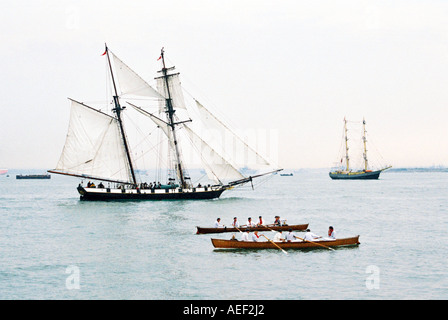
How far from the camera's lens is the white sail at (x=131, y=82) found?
8256cm

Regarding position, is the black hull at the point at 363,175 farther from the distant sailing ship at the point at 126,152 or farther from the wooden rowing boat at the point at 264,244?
the wooden rowing boat at the point at 264,244

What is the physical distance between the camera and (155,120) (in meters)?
82.7

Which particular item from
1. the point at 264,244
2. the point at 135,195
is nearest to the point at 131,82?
the point at 135,195

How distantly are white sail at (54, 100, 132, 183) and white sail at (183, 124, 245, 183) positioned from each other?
40.9ft

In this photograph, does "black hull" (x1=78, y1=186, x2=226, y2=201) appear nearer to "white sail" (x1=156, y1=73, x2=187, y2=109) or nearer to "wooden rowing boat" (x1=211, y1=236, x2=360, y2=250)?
"white sail" (x1=156, y1=73, x2=187, y2=109)

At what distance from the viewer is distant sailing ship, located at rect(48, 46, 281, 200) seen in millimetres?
76250

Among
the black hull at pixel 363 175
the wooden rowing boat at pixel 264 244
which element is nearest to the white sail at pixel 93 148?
the wooden rowing boat at pixel 264 244

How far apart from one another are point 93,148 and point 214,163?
63.2ft

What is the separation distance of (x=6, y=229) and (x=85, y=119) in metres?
28.0

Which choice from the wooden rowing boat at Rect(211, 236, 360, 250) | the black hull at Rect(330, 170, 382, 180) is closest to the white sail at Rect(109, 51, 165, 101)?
the wooden rowing boat at Rect(211, 236, 360, 250)

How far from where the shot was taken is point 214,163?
3100 inches

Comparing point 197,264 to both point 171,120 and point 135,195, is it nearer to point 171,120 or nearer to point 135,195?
point 135,195

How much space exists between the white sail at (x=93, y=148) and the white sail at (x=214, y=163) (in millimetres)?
12469
